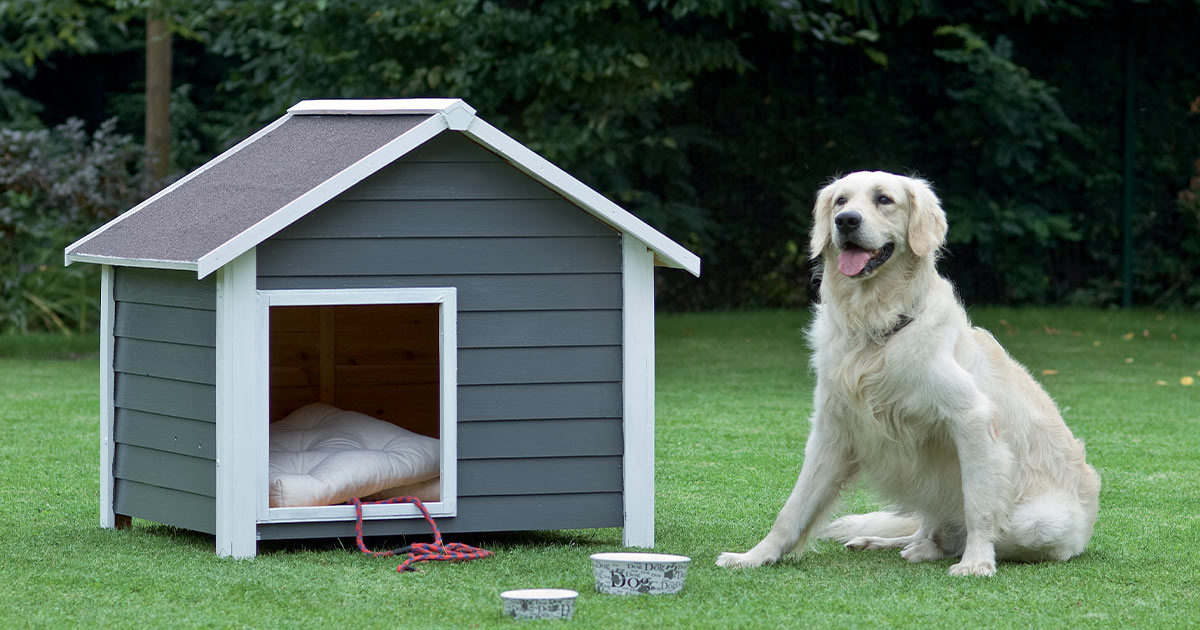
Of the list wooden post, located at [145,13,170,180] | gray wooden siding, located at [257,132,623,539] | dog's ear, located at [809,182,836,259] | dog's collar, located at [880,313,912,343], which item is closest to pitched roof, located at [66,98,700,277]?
gray wooden siding, located at [257,132,623,539]

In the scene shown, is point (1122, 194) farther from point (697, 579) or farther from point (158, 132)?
point (697, 579)

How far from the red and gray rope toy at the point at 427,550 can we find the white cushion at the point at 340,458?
0.15 m

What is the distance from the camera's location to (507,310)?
527 centimetres

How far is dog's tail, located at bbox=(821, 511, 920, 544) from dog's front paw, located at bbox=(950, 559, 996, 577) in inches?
25.6

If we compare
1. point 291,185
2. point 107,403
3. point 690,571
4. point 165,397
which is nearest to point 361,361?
point 107,403

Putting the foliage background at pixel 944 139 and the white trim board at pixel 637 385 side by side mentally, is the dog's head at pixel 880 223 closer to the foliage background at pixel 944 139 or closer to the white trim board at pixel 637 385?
the white trim board at pixel 637 385

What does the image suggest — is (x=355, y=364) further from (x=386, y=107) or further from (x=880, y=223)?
(x=880, y=223)

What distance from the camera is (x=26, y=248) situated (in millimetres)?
13438

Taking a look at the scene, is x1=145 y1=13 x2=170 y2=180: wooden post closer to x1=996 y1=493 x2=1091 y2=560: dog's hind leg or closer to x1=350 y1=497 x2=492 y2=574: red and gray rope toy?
x1=350 y1=497 x2=492 y2=574: red and gray rope toy

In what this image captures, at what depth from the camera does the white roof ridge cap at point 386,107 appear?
5.17 metres

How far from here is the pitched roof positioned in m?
4.95

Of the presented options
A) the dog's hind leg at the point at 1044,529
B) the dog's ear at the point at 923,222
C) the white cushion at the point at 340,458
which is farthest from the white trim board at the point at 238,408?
the dog's hind leg at the point at 1044,529

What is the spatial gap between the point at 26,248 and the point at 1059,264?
35.7ft

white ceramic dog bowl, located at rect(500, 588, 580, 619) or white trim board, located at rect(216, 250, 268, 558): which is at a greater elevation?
white trim board, located at rect(216, 250, 268, 558)
